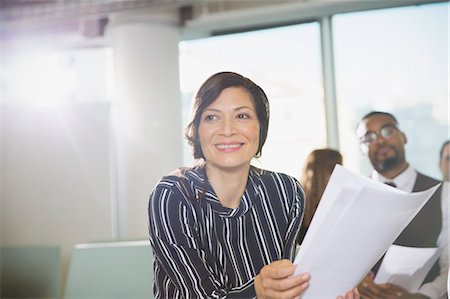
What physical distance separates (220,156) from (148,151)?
22 cm

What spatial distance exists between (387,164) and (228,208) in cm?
40

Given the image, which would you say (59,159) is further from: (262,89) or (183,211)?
(262,89)

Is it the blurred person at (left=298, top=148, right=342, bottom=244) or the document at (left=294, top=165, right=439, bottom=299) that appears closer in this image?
the document at (left=294, top=165, right=439, bottom=299)

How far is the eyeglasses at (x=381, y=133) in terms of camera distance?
1.52 metres

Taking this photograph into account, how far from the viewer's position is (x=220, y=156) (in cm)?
148

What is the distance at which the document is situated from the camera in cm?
133

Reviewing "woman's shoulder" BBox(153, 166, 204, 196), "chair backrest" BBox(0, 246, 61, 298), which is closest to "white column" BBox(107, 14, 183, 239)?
"woman's shoulder" BBox(153, 166, 204, 196)

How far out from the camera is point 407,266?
1.54m

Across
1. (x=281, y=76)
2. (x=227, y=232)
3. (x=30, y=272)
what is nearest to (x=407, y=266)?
(x=227, y=232)

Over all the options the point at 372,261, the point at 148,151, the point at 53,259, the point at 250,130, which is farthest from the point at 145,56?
the point at 372,261

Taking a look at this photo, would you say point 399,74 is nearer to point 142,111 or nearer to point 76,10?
point 142,111

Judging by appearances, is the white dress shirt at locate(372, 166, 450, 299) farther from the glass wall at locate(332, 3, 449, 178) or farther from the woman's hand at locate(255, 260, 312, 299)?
the woman's hand at locate(255, 260, 312, 299)

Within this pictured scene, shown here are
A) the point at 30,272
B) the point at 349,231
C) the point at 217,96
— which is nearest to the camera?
the point at 349,231

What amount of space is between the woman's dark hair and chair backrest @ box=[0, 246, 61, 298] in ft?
1.69
